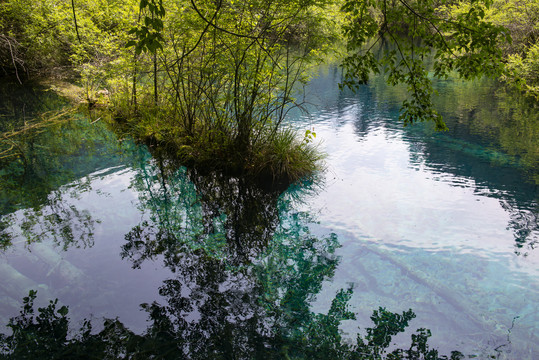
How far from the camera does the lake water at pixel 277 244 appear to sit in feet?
12.6

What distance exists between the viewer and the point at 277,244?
5.24 m

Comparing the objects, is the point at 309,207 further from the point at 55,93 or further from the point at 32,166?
the point at 55,93

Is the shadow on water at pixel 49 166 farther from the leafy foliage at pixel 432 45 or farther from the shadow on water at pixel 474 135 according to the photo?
the shadow on water at pixel 474 135

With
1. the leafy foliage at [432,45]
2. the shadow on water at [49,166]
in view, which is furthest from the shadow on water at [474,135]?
the shadow on water at [49,166]

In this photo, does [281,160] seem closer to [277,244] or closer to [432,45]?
[277,244]

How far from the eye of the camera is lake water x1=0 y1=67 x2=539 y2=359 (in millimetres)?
3832

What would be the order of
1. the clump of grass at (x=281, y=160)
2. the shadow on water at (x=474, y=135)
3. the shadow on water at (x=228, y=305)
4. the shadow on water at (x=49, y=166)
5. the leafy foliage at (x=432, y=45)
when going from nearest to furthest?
the leafy foliage at (x=432, y=45) < the shadow on water at (x=228, y=305) < the shadow on water at (x=49, y=166) < the shadow on water at (x=474, y=135) < the clump of grass at (x=281, y=160)

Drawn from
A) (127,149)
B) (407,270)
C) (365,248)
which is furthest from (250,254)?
(127,149)

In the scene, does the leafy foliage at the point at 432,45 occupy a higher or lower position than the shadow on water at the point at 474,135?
higher

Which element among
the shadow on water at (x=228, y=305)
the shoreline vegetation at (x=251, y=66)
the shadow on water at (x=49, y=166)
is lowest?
the shadow on water at (x=228, y=305)

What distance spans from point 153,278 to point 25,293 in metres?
1.29

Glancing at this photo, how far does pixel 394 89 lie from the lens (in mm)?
16828

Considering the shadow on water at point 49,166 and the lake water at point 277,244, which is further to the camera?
the shadow on water at point 49,166

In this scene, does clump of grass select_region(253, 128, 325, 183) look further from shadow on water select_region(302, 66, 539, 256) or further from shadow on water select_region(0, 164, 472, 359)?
shadow on water select_region(302, 66, 539, 256)
